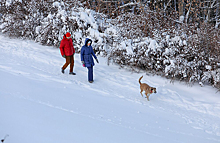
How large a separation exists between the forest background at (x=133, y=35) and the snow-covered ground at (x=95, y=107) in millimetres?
529

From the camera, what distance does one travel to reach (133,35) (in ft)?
26.9

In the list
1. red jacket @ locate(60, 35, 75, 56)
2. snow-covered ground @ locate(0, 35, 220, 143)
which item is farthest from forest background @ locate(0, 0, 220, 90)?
red jacket @ locate(60, 35, 75, 56)

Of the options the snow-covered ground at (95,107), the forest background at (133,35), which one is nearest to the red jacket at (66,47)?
the snow-covered ground at (95,107)

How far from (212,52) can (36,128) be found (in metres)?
6.17

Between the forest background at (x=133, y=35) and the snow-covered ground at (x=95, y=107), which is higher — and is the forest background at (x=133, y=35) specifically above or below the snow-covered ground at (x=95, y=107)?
above

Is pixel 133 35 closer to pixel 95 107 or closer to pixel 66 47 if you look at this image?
pixel 66 47

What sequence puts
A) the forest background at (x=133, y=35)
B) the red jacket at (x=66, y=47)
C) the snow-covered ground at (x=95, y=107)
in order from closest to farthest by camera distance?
the snow-covered ground at (x=95, y=107) → the red jacket at (x=66, y=47) → the forest background at (x=133, y=35)

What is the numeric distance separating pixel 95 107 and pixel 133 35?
442 centimetres

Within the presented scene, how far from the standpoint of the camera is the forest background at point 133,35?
698cm

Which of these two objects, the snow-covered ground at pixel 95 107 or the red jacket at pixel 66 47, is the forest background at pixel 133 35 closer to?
the snow-covered ground at pixel 95 107

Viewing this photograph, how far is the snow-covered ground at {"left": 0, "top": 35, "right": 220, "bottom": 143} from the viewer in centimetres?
326

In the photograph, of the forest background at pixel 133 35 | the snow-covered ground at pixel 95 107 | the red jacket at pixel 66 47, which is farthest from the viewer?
the forest background at pixel 133 35

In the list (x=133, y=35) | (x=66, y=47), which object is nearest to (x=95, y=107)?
(x=66, y=47)

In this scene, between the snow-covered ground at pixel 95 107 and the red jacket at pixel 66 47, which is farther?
the red jacket at pixel 66 47
